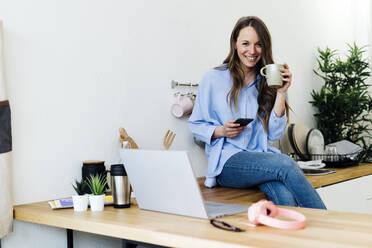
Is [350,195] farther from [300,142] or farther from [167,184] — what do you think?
[167,184]

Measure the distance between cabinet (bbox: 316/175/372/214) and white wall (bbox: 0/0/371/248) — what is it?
28.0 inches

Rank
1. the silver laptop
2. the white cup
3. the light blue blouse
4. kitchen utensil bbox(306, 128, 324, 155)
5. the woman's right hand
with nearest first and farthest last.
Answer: the silver laptop, the woman's right hand, the light blue blouse, the white cup, kitchen utensil bbox(306, 128, 324, 155)

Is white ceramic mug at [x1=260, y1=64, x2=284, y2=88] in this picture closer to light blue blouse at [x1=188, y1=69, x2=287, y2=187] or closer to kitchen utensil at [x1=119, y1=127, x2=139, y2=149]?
light blue blouse at [x1=188, y1=69, x2=287, y2=187]

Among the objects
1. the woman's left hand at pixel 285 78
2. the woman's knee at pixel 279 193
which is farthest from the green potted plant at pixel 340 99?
the woman's knee at pixel 279 193

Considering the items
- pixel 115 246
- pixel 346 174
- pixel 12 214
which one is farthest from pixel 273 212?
pixel 346 174

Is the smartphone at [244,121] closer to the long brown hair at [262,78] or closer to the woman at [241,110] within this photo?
the woman at [241,110]

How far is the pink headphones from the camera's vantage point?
1.06 metres

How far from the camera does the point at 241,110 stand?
222cm

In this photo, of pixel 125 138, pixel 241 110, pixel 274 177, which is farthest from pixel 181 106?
pixel 274 177

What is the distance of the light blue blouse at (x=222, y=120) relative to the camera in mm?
2139

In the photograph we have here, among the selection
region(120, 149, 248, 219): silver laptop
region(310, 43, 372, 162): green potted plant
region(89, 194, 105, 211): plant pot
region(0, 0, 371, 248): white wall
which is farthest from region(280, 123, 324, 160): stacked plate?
region(89, 194, 105, 211): plant pot

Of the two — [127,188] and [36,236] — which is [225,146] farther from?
[36,236]

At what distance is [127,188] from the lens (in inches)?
58.7

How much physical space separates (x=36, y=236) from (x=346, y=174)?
5.90 feet
